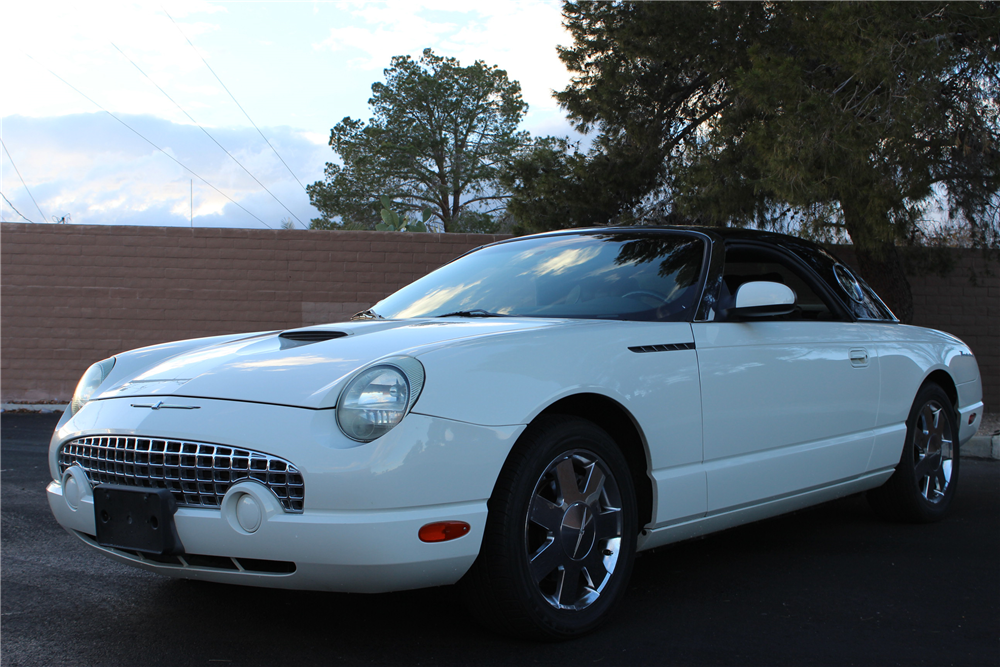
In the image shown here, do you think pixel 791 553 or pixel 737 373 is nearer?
pixel 737 373

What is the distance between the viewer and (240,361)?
2910 mm

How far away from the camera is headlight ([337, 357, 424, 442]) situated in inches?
98.3

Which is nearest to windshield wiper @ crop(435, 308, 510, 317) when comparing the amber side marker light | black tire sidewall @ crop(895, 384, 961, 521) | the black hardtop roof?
the black hardtop roof

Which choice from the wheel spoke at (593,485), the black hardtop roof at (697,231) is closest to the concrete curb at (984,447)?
the black hardtop roof at (697,231)

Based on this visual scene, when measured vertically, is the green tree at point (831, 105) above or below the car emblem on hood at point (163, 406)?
above

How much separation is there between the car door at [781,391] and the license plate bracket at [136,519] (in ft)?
6.43

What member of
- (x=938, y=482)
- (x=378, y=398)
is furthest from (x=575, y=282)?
(x=938, y=482)

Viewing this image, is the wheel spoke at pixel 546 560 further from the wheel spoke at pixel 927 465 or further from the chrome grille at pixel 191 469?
the wheel spoke at pixel 927 465

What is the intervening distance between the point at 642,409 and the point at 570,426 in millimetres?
359

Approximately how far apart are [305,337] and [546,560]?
1232 mm

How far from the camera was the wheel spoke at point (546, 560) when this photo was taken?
278cm

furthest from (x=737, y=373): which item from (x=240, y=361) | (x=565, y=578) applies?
(x=240, y=361)

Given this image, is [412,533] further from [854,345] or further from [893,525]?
[893,525]

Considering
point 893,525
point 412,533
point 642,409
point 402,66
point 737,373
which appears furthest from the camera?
point 402,66
